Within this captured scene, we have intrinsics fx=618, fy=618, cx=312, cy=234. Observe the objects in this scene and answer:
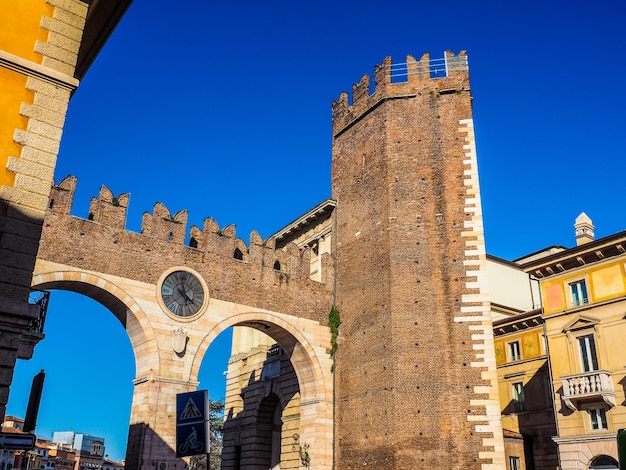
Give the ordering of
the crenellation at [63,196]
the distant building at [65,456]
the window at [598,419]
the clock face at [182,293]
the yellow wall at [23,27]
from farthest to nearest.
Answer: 1. the distant building at [65,456]
2. the window at [598,419]
3. the clock face at [182,293]
4. the crenellation at [63,196]
5. the yellow wall at [23,27]

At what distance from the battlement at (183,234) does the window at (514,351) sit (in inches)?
423

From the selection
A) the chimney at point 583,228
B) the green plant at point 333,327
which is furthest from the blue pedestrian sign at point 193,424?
the chimney at point 583,228

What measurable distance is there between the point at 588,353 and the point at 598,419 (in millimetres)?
2372

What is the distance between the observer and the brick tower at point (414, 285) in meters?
19.8

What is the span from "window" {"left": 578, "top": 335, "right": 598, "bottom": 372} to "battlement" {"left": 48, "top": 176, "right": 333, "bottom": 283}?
392 inches

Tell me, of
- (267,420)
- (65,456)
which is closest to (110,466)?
(65,456)

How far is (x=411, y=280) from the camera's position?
21688mm

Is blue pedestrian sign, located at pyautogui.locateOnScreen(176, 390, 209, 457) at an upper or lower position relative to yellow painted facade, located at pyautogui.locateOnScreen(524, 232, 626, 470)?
lower

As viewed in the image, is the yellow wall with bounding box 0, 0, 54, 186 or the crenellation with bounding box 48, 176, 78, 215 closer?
the yellow wall with bounding box 0, 0, 54, 186

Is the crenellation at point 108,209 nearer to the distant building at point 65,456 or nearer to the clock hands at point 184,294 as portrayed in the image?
the clock hands at point 184,294

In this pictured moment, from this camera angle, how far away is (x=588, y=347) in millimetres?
23094

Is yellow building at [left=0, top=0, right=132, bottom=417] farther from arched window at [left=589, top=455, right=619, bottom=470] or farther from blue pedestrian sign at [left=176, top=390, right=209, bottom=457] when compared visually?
arched window at [left=589, top=455, right=619, bottom=470]

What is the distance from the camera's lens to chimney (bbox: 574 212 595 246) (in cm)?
2862

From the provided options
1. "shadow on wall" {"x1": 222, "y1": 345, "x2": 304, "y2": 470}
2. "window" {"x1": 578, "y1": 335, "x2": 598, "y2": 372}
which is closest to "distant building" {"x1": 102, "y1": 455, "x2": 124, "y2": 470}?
"shadow on wall" {"x1": 222, "y1": 345, "x2": 304, "y2": 470}
